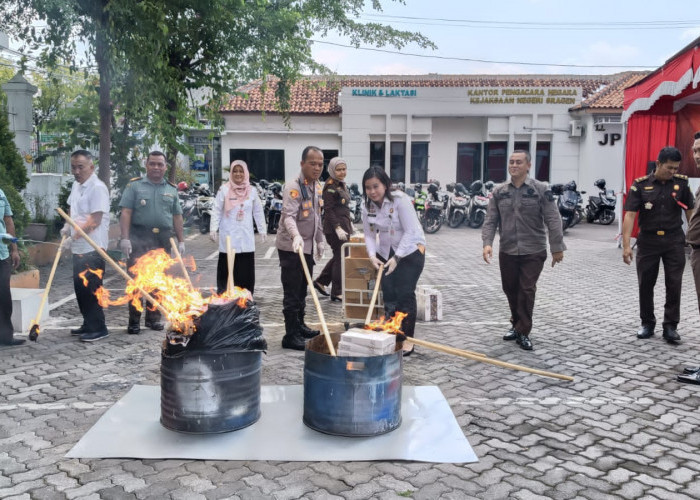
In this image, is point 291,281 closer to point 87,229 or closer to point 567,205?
point 87,229

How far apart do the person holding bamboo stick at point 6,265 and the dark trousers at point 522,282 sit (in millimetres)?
4888

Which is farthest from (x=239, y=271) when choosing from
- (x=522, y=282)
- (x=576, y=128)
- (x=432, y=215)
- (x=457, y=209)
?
(x=576, y=128)

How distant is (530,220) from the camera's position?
6.16 meters

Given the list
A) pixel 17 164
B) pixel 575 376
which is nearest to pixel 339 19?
pixel 17 164

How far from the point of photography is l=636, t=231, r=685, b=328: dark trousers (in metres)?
6.45

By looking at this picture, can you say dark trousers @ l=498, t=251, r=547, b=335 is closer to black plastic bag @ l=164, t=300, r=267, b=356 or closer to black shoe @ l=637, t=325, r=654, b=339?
black shoe @ l=637, t=325, r=654, b=339

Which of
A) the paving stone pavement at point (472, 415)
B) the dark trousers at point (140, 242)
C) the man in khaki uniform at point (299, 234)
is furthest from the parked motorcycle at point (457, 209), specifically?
the dark trousers at point (140, 242)

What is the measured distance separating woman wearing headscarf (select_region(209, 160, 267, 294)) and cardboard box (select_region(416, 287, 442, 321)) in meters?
2.13

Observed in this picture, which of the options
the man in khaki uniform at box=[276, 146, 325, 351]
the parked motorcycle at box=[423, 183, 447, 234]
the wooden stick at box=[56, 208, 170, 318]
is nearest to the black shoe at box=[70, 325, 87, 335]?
the man in khaki uniform at box=[276, 146, 325, 351]

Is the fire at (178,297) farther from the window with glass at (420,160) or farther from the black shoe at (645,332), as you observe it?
the window with glass at (420,160)

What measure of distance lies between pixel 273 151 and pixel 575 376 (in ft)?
73.6

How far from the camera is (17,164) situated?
34.7 feet

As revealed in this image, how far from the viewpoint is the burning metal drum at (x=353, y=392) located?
3920mm

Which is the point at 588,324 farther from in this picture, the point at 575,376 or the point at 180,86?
the point at 180,86
